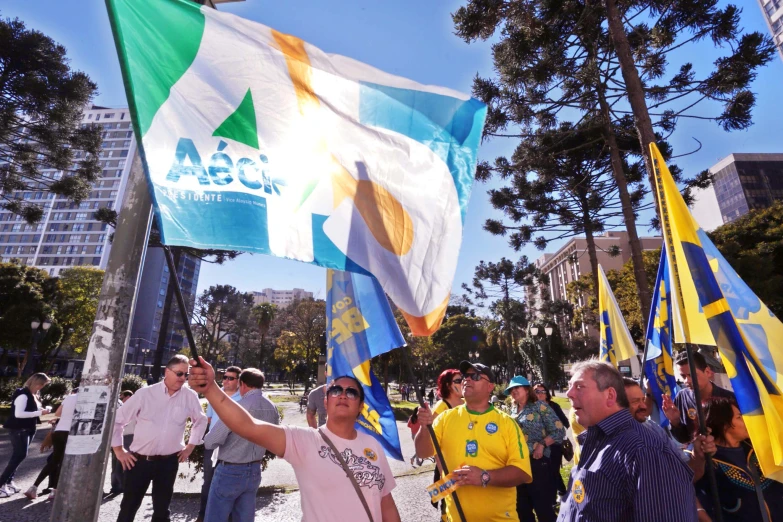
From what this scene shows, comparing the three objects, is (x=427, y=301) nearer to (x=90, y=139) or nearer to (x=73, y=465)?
(x=73, y=465)

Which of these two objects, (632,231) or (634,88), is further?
(632,231)

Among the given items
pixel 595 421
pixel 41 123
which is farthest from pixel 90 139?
pixel 595 421

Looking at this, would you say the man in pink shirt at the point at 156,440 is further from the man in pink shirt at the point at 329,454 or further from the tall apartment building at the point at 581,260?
the tall apartment building at the point at 581,260

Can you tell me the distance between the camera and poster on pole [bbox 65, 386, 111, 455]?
92.7 inches

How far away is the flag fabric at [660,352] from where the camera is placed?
4438 millimetres

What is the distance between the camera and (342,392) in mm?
2664

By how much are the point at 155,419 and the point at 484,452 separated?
3348 millimetres

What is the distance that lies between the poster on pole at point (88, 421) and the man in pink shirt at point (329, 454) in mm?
743

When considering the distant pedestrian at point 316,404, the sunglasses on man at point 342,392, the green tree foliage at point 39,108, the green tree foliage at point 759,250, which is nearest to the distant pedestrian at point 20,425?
the distant pedestrian at point 316,404

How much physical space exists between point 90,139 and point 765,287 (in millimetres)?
35616

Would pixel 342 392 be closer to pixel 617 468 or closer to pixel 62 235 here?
pixel 617 468

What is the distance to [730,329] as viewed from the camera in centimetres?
312

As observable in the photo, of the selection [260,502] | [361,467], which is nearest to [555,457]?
[361,467]

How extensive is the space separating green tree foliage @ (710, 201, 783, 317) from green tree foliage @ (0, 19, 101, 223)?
33669 mm
